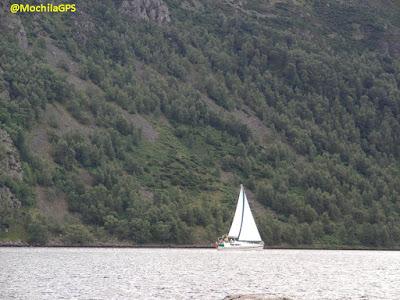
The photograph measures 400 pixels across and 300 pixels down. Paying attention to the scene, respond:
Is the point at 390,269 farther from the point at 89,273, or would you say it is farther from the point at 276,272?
the point at 89,273

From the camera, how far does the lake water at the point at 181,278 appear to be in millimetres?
93750

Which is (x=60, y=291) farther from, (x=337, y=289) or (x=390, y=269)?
(x=390, y=269)

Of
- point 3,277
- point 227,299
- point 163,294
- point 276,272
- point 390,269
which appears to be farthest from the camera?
point 390,269

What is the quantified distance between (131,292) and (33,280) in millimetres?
18371

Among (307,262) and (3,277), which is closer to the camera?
(3,277)

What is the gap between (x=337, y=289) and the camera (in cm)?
10456

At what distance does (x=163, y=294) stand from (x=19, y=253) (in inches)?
3388

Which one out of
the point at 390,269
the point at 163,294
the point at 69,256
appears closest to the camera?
the point at 163,294

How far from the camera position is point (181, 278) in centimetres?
11681

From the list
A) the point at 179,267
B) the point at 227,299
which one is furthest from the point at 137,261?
the point at 227,299

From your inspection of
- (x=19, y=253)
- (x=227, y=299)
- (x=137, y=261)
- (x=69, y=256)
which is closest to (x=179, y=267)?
(x=137, y=261)

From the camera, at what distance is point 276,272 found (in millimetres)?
135250

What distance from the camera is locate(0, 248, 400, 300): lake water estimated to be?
93750mm

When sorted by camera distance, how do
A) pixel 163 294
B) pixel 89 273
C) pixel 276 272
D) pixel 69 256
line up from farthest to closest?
pixel 69 256 < pixel 276 272 < pixel 89 273 < pixel 163 294
